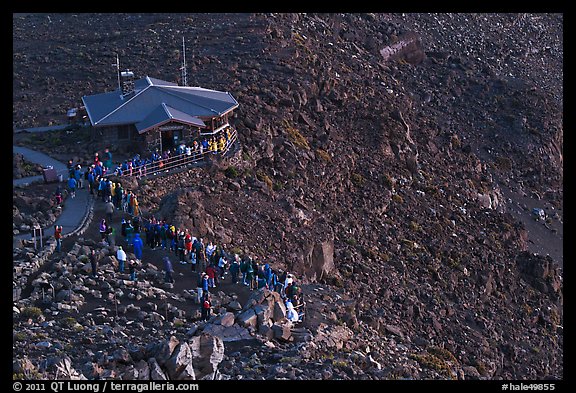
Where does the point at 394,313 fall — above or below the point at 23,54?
below

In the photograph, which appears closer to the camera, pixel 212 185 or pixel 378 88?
pixel 212 185

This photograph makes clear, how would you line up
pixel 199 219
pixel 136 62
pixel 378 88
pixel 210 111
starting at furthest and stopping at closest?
pixel 378 88, pixel 136 62, pixel 210 111, pixel 199 219

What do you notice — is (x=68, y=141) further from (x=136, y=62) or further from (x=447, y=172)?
(x=447, y=172)

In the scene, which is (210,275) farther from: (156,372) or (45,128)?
(45,128)

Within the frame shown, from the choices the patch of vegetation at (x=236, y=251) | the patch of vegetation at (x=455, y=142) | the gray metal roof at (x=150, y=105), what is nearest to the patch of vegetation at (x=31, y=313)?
the patch of vegetation at (x=236, y=251)

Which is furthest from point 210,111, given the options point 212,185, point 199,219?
point 199,219

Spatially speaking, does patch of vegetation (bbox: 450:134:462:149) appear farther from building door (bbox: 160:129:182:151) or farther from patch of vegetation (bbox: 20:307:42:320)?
patch of vegetation (bbox: 20:307:42:320)

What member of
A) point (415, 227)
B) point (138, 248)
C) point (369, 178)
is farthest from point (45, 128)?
point (138, 248)
